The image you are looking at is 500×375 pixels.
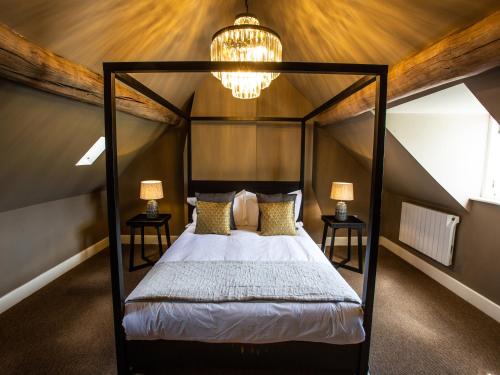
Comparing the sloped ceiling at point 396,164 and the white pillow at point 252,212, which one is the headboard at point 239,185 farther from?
the sloped ceiling at point 396,164

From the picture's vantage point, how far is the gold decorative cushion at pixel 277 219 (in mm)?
3030

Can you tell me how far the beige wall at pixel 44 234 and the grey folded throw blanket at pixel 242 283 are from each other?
163 cm

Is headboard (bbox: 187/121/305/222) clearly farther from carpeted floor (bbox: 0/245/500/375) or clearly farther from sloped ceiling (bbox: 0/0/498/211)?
carpeted floor (bbox: 0/245/500/375)

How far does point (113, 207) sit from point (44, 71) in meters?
0.88

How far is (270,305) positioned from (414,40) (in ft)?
6.29

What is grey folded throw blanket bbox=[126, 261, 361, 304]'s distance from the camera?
1.74m

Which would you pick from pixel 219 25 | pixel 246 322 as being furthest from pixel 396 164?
pixel 246 322

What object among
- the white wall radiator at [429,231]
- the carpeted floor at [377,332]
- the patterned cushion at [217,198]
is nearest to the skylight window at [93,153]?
the patterned cushion at [217,198]

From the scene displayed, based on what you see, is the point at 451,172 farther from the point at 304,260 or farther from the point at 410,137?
the point at 304,260

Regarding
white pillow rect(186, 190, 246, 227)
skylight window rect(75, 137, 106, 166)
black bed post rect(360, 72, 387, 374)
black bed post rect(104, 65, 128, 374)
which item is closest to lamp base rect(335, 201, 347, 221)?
white pillow rect(186, 190, 246, 227)

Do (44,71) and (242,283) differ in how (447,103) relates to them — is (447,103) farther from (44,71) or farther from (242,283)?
(44,71)

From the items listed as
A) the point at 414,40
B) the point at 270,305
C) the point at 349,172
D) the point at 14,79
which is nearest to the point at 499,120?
the point at 414,40

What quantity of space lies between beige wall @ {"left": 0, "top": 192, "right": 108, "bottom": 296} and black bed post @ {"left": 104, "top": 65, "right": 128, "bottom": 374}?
5.51 ft

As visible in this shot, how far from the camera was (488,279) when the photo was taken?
2.55 m
